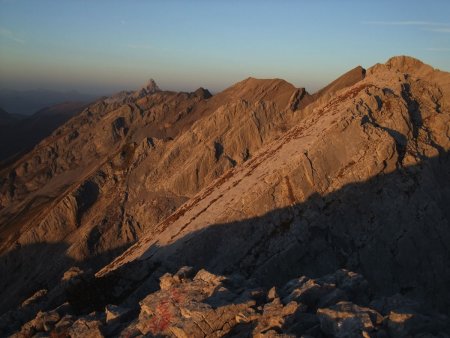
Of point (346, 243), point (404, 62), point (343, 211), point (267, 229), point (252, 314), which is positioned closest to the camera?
point (252, 314)

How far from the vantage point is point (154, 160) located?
236 ft

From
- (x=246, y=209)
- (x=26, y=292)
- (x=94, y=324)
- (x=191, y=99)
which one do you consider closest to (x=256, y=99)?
(x=191, y=99)

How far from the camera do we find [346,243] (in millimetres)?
38375

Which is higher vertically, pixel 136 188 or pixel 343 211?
pixel 343 211

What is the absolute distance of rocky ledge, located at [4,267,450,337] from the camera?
18500mm

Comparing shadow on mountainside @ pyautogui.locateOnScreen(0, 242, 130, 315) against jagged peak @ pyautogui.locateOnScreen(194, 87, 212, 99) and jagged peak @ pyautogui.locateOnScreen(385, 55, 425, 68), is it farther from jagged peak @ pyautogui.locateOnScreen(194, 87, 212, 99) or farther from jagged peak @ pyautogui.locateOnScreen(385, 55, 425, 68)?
jagged peak @ pyautogui.locateOnScreen(194, 87, 212, 99)

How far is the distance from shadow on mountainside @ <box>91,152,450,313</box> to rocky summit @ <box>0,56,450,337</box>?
0.12 metres

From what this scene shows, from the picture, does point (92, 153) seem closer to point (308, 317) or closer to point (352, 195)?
point (352, 195)

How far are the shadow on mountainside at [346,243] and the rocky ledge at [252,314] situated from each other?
10.6m

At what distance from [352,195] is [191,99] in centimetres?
7465

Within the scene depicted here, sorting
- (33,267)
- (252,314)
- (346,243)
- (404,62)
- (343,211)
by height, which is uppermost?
(404,62)

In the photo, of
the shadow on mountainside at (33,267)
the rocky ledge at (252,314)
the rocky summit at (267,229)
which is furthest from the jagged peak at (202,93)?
the rocky ledge at (252,314)

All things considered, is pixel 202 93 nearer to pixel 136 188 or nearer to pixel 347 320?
pixel 136 188

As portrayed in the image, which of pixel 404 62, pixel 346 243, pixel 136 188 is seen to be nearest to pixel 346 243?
pixel 346 243
